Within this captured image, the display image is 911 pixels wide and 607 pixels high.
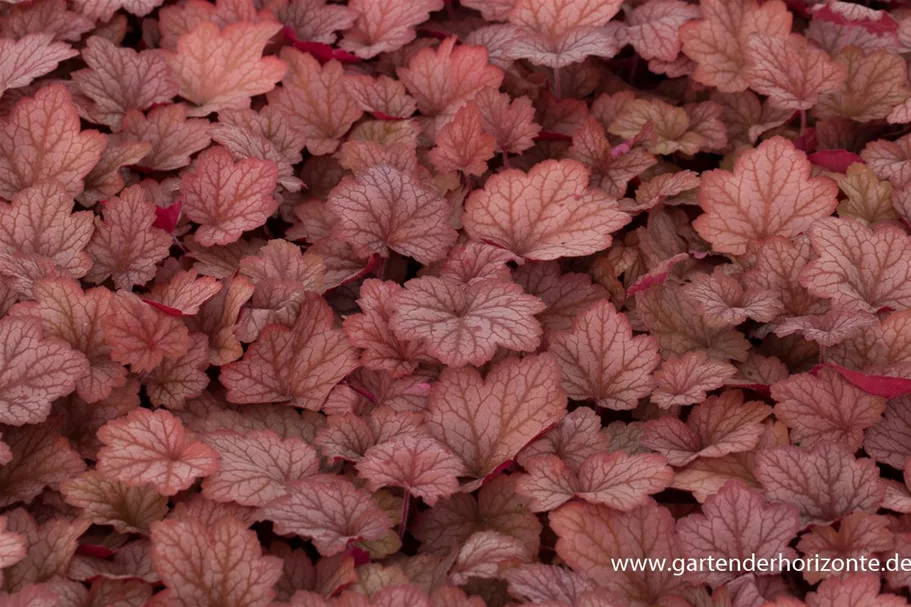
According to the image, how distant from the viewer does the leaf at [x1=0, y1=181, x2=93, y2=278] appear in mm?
2008

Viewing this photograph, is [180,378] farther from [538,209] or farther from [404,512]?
[538,209]

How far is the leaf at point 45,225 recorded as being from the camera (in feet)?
6.59

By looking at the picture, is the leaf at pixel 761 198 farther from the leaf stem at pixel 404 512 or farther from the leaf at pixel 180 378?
the leaf at pixel 180 378

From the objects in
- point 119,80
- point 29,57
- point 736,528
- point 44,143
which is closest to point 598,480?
point 736,528

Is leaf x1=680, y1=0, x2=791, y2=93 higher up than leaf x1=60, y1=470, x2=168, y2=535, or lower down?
higher up

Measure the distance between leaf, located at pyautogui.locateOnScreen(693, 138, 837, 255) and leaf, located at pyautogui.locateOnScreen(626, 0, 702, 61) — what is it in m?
0.46

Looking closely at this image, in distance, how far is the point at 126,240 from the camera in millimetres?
2041

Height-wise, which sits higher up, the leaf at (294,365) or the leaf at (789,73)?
the leaf at (789,73)

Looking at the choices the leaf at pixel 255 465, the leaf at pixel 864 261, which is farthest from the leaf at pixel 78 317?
the leaf at pixel 864 261

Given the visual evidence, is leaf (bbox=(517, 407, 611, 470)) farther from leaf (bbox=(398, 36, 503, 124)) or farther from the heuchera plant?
leaf (bbox=(398, 36, 503, 124))

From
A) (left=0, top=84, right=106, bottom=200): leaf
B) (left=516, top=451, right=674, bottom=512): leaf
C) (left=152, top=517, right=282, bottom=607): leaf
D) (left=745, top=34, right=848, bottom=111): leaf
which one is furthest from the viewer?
(left=745, top=34, right=848, bottom=111): leaf

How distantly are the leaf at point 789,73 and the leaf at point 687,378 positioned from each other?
2.39ft

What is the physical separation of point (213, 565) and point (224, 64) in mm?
Answer: 1282

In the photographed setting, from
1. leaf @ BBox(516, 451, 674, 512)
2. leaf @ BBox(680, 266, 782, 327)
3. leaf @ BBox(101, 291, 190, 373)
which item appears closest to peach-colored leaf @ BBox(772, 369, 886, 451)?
leaf @ BBox(680, 266, 782, 327)
